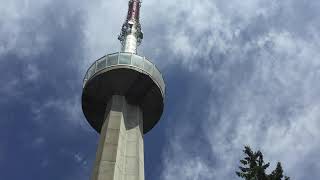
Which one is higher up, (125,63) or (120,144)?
(125,63)

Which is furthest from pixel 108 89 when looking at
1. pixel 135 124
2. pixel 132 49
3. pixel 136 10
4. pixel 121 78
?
pixel 136 10

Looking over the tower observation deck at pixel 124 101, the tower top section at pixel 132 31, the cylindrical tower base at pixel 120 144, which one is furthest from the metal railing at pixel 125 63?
the tower top section at pixel 132 31

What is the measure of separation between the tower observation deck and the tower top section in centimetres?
561

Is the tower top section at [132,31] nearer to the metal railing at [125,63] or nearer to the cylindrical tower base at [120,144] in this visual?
the metal railing at [125,63]

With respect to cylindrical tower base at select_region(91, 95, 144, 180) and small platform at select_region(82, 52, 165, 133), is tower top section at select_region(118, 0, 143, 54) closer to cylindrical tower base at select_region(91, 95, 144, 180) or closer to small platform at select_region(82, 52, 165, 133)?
small platform at select_region(82, 52, 165, 133)

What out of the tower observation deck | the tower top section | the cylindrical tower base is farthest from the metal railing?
the tower top section

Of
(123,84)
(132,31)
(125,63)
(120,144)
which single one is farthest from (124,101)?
(132,31)

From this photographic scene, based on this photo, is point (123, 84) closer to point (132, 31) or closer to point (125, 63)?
point (125, 63)

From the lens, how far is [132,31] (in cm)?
5112

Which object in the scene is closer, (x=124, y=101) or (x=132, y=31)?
(x=124, y=101)

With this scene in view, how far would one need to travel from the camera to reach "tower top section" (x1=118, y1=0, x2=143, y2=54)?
4901cm

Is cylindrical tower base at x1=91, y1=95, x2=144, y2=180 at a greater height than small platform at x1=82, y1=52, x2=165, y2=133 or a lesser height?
lesser

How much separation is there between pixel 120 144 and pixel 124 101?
16.8 ft

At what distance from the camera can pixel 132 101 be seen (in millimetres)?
42406
